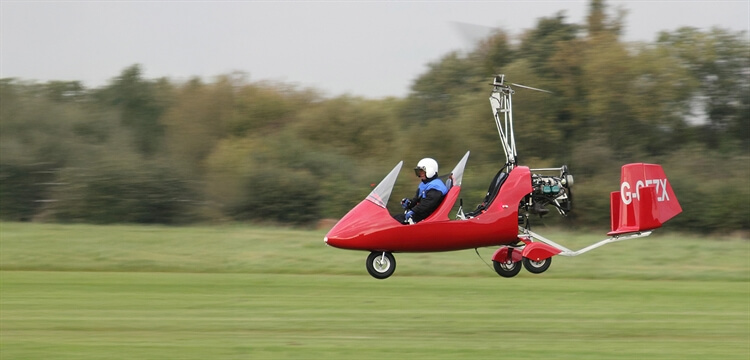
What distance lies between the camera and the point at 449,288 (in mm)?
27750

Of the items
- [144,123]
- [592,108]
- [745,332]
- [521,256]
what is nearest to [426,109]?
[592,108]

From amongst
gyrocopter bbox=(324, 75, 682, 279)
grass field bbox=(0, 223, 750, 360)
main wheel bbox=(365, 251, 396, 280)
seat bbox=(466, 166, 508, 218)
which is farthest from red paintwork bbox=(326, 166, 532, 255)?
grass field bbox=(0, 223, 750, 360)

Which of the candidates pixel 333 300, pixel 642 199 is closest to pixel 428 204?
pixel 642 199

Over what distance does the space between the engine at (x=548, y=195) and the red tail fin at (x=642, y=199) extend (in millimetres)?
733

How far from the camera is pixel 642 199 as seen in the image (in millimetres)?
13484

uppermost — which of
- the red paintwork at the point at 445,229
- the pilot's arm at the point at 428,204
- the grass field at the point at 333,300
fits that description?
the pilot's arm at the point at 428,204

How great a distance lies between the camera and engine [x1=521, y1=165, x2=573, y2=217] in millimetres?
13547

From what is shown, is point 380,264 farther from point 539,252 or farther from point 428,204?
point 539,252

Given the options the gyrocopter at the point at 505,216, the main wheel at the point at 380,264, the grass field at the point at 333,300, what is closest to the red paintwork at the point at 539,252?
the gyrocopter at the point at 505,216

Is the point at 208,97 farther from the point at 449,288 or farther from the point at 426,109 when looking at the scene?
the point at 449,288

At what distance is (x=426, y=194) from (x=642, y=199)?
9.54ft

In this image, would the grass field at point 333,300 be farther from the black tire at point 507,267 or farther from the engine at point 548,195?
the engine at point 548,195

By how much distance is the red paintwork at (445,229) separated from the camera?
13.4 metres

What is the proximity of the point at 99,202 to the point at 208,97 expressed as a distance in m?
8.57
